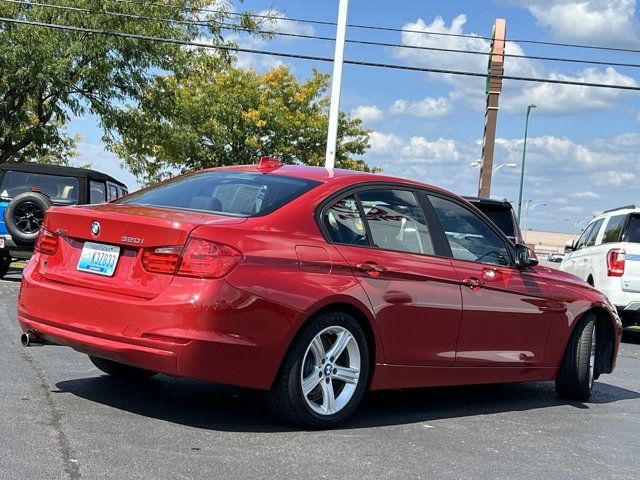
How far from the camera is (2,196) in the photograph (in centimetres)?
1407

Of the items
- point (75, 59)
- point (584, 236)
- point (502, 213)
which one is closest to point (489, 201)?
point (502, 213)

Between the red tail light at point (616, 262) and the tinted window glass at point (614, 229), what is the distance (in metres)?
0.25

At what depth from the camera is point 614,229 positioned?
12.4 meters

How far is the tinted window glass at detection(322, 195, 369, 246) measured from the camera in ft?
17.1

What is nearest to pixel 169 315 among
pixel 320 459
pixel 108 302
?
pixel 108 302

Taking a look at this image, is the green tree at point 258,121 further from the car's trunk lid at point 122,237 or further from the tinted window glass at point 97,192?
the car's trunk lid at point 122,237

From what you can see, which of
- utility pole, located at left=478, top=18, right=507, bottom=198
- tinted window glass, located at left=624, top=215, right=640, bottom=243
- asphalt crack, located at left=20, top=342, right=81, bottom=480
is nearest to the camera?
asphalt crack, located at left=20, top=342, right=81, bottom=480

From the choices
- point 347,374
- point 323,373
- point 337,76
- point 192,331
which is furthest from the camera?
point 337,76

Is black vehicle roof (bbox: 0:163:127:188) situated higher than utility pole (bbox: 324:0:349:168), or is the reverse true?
utility pole (bbox: 324:0:349:168)

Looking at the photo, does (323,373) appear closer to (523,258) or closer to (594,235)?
(523,258)

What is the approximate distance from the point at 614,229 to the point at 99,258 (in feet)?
30.1

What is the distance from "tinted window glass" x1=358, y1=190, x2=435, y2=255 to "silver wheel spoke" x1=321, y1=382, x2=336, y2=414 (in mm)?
924

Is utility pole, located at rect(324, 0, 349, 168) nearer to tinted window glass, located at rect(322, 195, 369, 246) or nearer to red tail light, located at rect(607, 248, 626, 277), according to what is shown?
red tail light, located at rect(607, 248, 626, 277)

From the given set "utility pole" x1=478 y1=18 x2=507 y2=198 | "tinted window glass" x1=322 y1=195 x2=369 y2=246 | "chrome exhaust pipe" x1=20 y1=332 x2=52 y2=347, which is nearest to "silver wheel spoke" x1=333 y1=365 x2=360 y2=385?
"tinted window glass" x1=322 y1=195 x2=369 y2=246
